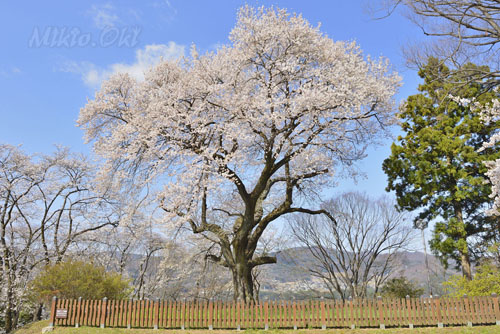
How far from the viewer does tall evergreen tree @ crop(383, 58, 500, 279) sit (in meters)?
18.6

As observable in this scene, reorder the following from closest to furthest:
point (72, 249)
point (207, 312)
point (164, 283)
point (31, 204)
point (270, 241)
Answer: point (207, 312), point (31, 204), point (72, 249), point (270, 241), point (164, 283)

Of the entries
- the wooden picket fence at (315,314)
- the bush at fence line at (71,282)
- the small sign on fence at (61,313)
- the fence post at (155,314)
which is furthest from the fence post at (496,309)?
the small sign on fence at (61,313)

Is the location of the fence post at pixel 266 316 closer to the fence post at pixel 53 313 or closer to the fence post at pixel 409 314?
the fence post at pixel 409 314

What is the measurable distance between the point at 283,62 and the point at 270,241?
16.1 m

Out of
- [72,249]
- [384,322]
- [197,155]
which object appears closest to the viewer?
[384,322]

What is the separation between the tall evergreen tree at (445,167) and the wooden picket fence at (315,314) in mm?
6788

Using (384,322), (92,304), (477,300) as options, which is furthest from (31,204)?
(477,300)

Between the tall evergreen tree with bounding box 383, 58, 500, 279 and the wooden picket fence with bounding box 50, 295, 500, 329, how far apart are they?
6.79 metres

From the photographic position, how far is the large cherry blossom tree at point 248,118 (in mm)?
14633

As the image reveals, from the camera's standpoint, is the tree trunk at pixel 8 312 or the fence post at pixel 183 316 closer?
the fence post at pixel 183 316

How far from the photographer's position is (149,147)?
51.5ft

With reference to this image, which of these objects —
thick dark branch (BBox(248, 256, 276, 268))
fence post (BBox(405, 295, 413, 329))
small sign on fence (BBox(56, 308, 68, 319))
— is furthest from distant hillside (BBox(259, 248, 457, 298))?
small sign on fence (BBox(56, 308, 68, 319))

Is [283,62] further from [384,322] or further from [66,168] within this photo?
[66,168]

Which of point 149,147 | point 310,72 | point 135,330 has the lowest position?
point 135,330
